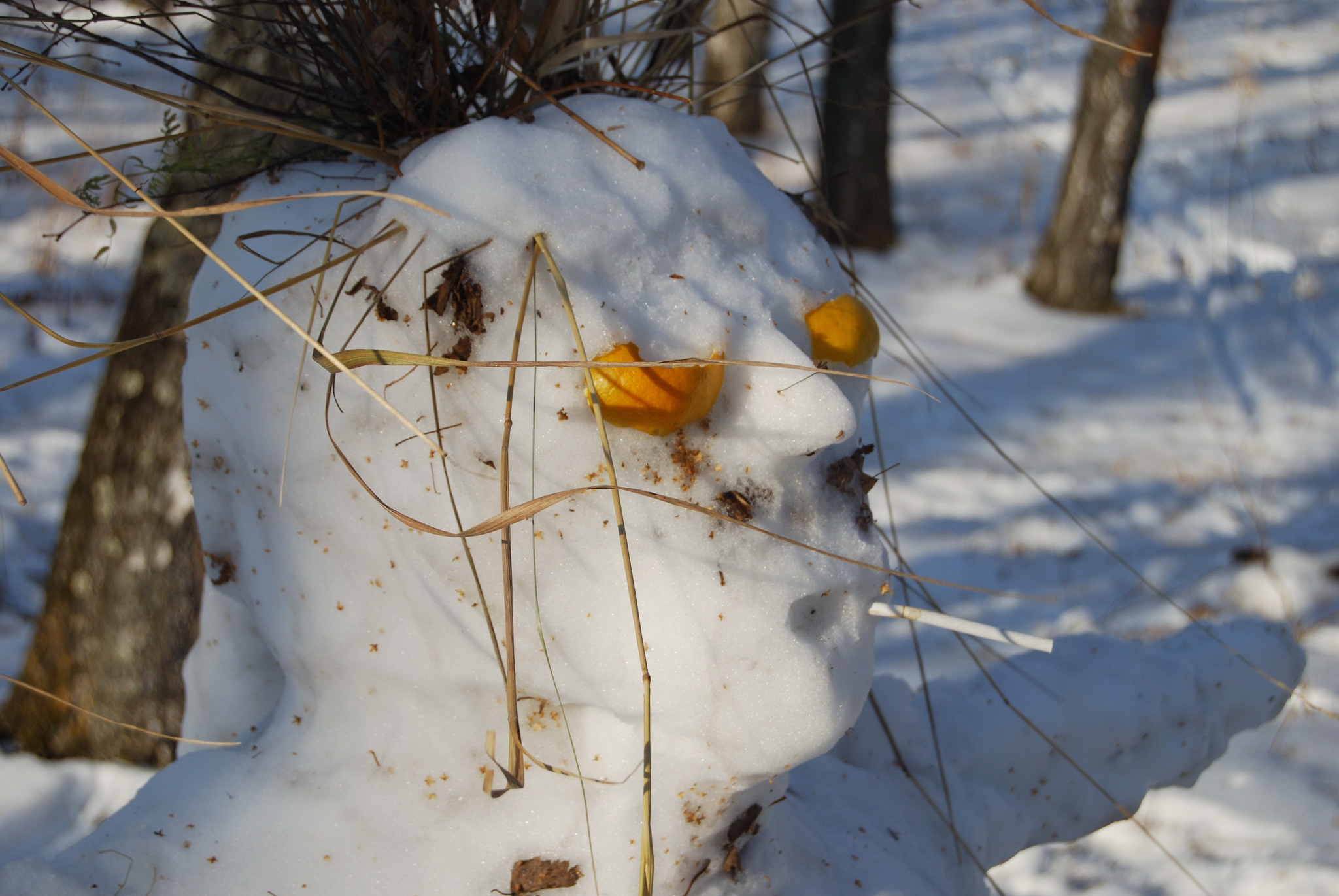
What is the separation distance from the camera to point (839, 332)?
82cm

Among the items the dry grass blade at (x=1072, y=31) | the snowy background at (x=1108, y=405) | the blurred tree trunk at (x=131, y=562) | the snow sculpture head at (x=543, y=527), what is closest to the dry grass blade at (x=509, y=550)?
the snow sculpture head at (x=543, y=527)

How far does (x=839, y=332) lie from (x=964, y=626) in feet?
0.91

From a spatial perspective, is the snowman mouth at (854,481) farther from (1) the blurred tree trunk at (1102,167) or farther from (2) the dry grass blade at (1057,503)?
(1) the blurred tree trunk at (1102,167)

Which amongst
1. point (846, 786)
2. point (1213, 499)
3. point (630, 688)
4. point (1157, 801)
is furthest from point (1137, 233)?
point (630, 688)

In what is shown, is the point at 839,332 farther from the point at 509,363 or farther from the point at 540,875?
the point at 540,875

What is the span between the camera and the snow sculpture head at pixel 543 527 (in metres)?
0.76

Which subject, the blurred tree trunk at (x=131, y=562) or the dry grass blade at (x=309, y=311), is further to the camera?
the blurred tree trunk at (x=131, y=562)

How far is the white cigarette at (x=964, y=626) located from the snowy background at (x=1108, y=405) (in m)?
1.19

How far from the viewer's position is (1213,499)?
3.09 metres

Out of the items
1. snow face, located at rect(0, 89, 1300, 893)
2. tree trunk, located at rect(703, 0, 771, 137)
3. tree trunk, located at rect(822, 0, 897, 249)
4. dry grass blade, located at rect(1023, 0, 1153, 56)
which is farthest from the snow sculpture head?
tree trunk, located at rect(822, 0, 897, 249)

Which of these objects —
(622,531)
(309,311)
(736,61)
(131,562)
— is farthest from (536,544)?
(736,61)

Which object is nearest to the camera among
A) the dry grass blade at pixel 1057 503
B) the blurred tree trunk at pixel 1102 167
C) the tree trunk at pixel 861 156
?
the dry grass blade at pixel 1057 503

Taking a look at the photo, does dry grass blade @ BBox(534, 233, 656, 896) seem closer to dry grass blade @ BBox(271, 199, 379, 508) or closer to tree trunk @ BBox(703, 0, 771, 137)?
dry grass blade @ BBox(271, 199, 379, 508)

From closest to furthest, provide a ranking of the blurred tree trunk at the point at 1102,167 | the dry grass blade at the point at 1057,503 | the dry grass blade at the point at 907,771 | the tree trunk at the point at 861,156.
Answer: the dry grass blade at the point at 1057,503, the dry grass blade at the point at 907,771, the blurred tree trunk at the point at 1102,167, the tree trunk at the point at 861,156
